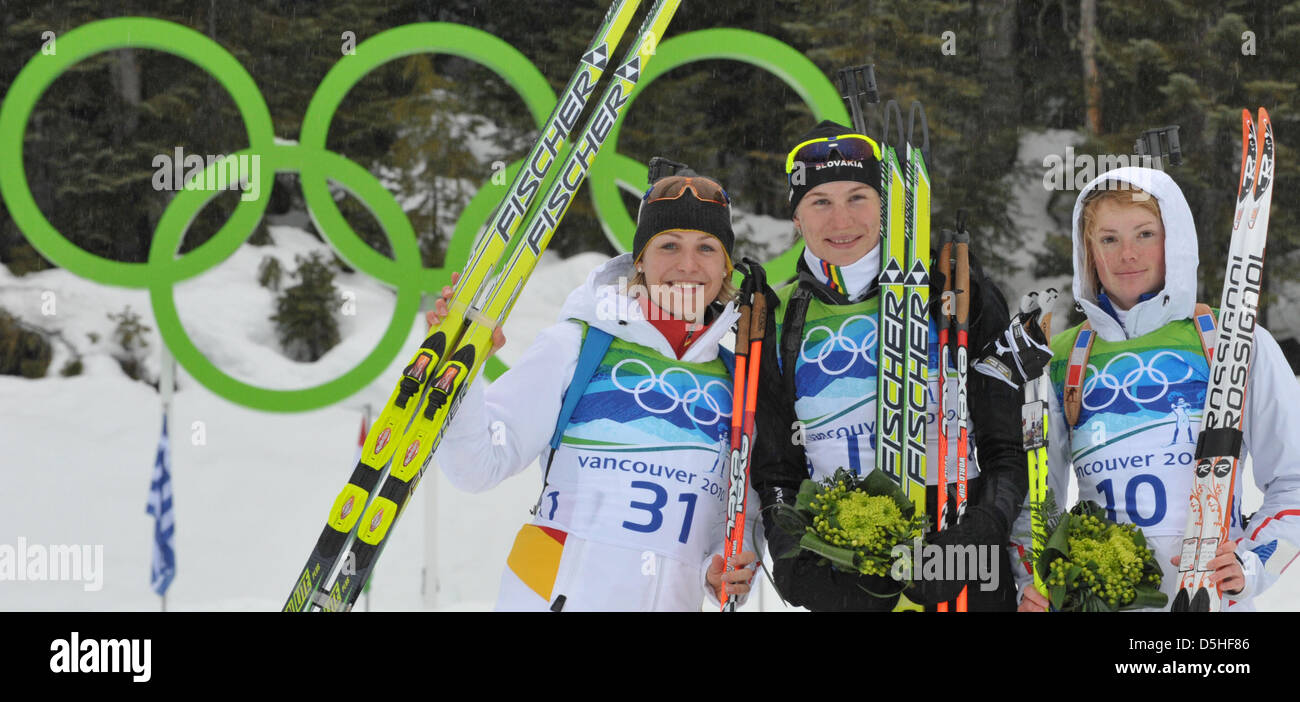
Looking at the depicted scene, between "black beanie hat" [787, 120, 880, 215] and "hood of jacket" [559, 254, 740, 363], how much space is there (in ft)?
1.26

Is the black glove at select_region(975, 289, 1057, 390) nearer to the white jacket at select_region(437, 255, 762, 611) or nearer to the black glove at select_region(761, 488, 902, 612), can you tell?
the black glove at select_region(761, 488, 902, 612)

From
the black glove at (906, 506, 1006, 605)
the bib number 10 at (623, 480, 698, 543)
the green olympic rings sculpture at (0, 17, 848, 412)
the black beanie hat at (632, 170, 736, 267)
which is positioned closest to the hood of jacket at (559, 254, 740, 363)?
the black beanie hat at (632, 170, 736, 267)

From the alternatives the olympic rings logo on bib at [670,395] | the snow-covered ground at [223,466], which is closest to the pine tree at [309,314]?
the snow-covered ground at [223,466]

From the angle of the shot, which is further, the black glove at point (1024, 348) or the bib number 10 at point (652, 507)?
the bib number 10 at point (652, 507)

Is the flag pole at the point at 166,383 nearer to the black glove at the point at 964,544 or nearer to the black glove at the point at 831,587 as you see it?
the black glove at the point at 831,587

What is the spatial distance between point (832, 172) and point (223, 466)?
29.7ft

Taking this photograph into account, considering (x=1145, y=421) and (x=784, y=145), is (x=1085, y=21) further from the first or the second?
(x=1145, y=421)

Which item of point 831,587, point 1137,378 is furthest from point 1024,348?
point 831,587

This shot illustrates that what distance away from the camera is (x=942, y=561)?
9.52 ft

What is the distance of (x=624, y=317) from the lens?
329 cm

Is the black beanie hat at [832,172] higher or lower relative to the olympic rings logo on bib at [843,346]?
higher

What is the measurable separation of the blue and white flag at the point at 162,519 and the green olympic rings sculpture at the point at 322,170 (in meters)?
0.73

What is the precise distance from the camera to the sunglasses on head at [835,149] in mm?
3314
